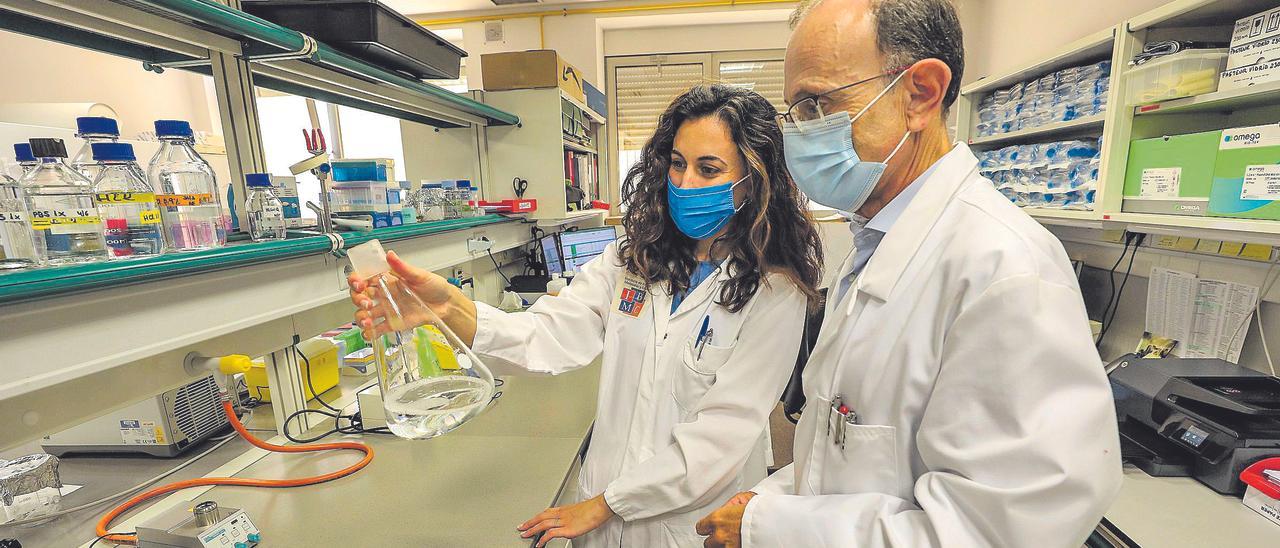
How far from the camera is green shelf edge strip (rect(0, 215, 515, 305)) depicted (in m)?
0.63

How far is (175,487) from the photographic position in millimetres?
1075

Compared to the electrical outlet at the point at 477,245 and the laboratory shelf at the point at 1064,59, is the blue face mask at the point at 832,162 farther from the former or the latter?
the electrical outlet at the point at 477,245

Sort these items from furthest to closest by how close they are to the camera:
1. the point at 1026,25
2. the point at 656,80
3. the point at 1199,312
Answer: the point at 656,80, the point at 1026,25, the point at 1199,312

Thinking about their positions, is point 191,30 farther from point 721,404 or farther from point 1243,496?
point 1243,496

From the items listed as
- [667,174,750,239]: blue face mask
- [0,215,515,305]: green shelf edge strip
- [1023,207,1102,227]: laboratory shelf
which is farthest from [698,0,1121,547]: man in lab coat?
[1023,207,1102,227]: laboratory shelf

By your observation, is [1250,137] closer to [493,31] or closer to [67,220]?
[67,220]

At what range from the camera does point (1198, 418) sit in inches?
48.3

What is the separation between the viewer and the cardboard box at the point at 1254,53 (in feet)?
3.89

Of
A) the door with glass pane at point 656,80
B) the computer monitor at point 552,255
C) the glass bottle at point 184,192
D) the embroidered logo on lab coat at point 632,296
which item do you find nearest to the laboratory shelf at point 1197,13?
the embroidered logo on lab coat at point 632,296

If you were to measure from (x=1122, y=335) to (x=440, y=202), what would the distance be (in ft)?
8.55

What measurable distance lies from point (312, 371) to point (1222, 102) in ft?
8.54

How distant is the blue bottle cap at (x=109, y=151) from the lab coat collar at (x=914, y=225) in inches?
46.1

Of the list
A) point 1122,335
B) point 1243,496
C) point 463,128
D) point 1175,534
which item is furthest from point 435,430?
point 1122,335

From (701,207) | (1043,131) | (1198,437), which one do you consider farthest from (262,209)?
(1043,131)
